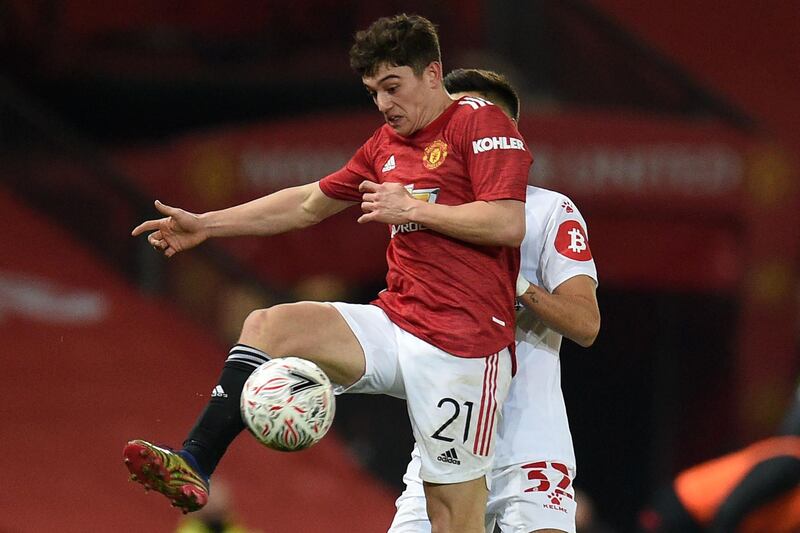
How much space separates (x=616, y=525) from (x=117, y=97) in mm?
5418

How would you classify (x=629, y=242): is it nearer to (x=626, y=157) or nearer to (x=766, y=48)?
(x=626, y=157)

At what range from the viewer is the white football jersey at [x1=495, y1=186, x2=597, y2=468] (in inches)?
177

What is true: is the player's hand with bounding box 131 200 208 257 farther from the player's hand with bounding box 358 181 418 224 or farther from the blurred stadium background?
the blurred stadium background

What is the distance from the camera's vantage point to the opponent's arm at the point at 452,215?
3.94 metres

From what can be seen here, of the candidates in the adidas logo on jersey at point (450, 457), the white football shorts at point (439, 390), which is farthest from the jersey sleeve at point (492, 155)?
the adidas logo on jersey at point (450, 457)

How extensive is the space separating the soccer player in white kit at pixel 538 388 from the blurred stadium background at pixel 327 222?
4217 mm

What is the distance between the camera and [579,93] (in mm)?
11055

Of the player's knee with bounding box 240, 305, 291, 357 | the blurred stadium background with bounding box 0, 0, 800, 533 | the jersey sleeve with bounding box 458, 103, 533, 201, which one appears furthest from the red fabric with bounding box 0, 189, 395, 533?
the jersey sleeve with bounding box 458, 103, 533, 201

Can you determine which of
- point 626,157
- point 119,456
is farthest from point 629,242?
point 119,456

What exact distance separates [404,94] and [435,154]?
0.19m

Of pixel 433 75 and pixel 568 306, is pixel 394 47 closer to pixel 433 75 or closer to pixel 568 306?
pixel 433 75

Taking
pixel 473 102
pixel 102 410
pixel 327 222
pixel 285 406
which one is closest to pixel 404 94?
pixel 473 102

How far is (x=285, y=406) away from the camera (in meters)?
3.83

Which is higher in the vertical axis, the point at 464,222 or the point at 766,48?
the point at 766,48
